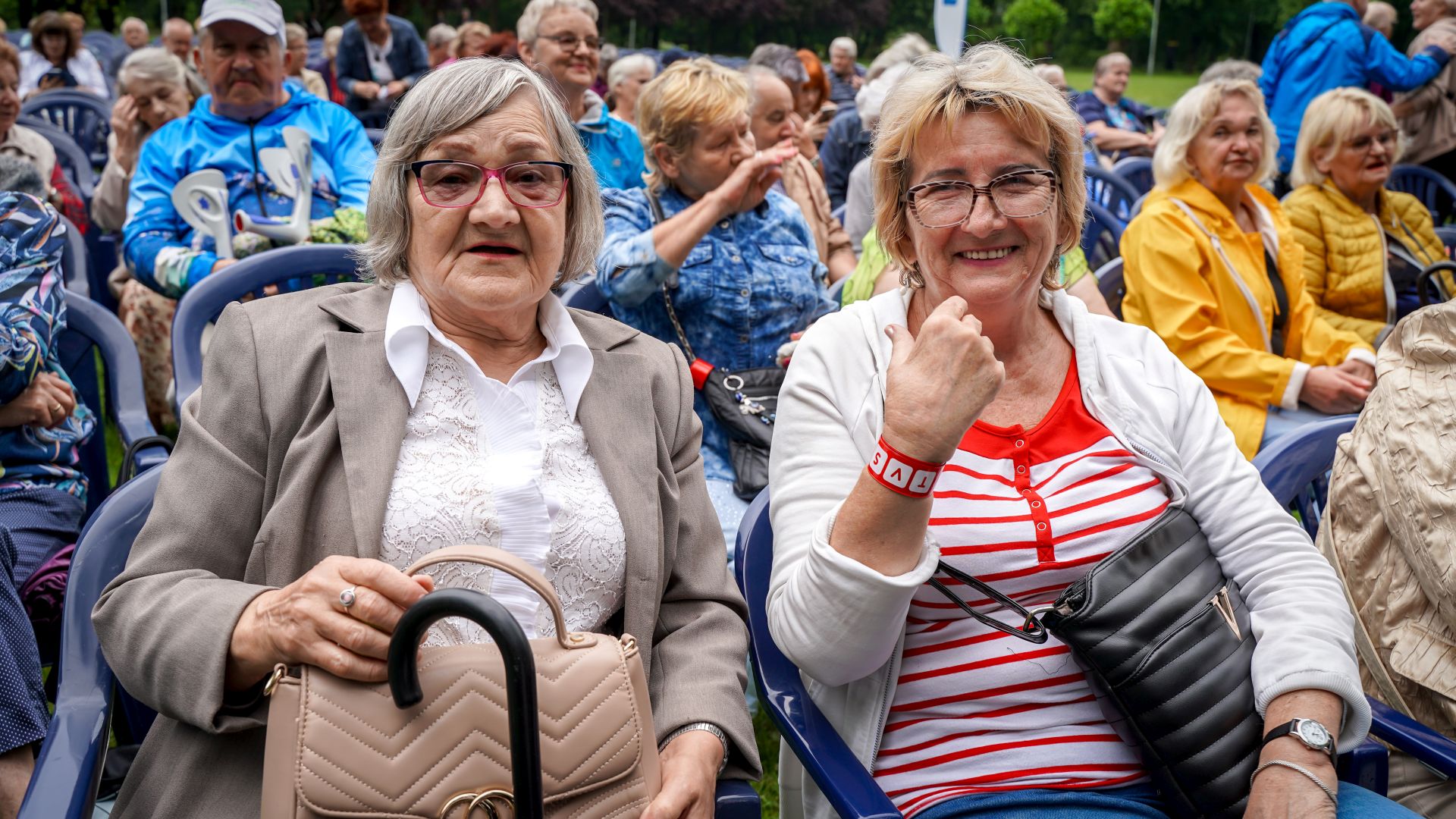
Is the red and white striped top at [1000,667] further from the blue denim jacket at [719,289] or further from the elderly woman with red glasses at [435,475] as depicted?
the blue denim jacket at [719,289]

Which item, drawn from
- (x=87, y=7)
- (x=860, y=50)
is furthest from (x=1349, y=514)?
(x=860, y=50)

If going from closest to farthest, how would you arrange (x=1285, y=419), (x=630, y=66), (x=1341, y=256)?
(x=1285, y=419), (x=1341, y=256), (x=630, y=66)

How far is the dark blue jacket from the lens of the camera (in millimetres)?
8914

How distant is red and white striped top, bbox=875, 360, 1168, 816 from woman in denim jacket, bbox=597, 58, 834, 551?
1134mm

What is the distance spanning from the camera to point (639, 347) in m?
1.96

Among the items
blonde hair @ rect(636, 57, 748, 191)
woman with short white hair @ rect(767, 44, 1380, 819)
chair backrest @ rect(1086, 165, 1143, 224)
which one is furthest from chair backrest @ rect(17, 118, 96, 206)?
woman with short white hair @ rect(767, 44, 1380, 819)

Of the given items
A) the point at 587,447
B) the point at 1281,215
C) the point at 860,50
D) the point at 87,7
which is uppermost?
the point at 587,447

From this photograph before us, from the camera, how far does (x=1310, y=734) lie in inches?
61.5

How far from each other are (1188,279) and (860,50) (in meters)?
28.5

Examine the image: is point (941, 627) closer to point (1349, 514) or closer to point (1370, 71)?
point (1349, 514)

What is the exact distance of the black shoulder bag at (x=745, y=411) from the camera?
2754 mm

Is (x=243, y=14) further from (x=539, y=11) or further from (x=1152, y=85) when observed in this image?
(x=1152, y=85)

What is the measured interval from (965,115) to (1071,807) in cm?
110

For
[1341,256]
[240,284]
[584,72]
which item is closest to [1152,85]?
[1341,256]
